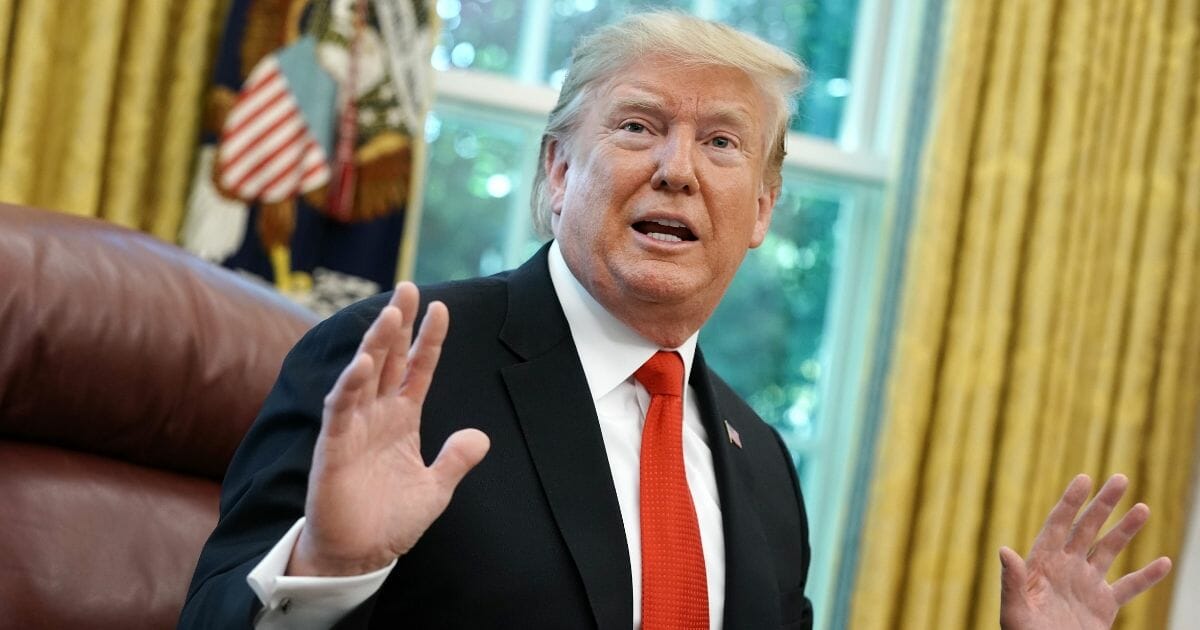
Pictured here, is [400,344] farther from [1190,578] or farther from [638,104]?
[1190,578]

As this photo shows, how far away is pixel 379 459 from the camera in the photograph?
1.21 m

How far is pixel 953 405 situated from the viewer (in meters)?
3.66

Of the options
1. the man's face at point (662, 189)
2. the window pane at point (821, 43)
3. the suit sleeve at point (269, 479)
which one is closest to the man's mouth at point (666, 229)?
the man's face at point (662, 189)

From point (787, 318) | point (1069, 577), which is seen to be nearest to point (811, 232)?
point (787, 318)

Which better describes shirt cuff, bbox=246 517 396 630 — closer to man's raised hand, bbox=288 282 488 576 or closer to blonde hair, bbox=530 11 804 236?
man's raised hand, bbox=288 282 488 576

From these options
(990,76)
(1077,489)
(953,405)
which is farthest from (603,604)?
(990,76)

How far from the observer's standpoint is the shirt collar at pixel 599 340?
66.4 inches

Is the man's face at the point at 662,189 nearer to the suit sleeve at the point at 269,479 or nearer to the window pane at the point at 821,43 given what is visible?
the suit sleeve at the point at 269,479

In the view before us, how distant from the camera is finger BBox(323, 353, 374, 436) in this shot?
3.74 feet

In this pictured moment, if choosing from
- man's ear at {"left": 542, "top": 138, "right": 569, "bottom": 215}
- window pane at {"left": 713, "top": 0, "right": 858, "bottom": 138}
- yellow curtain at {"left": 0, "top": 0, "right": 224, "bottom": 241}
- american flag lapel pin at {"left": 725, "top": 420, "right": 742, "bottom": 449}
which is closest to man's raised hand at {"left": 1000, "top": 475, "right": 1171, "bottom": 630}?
american flag lapel pin at {"left": 725, "top": 420, "right": 742, "bottom": 449}

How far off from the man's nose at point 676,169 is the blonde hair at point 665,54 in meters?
0.11

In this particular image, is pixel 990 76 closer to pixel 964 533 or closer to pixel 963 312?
pixel 963 312

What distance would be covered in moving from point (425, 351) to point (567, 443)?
14.8 inches

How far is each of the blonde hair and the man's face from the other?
0.02 m
